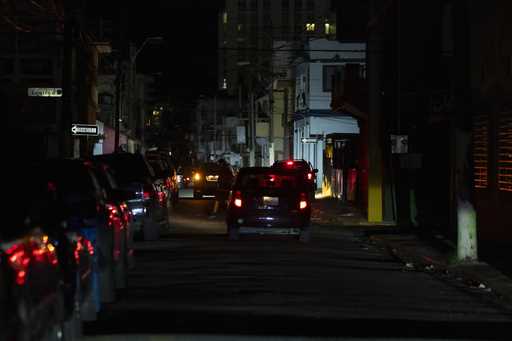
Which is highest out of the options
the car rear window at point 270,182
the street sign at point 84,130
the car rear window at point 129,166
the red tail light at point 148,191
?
the street sign at point 84,130

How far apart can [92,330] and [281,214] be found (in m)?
11.7

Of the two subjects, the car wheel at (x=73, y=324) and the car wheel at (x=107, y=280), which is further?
the car wheel at (x=107, y=280)

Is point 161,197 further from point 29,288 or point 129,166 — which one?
point 29,288

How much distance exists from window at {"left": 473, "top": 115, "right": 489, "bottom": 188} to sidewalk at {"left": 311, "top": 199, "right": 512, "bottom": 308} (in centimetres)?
173

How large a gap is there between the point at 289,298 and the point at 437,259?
7.36 metres

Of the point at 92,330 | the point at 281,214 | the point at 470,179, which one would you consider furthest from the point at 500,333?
the point at 281,214

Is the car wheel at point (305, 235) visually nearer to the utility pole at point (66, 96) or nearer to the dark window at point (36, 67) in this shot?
the utility pole at point (66, 96)

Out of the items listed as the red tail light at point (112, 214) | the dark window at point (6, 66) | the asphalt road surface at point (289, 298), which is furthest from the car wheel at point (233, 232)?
the dark window at point (6, 66)

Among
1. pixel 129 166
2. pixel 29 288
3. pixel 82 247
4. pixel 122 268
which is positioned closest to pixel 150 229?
pixel 129 166

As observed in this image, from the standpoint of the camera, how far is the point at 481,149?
2427cm

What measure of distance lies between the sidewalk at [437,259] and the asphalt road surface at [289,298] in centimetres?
A: 28

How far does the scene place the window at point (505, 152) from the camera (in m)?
22.0

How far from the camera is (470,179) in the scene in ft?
61.2

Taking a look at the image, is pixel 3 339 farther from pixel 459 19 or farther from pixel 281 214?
pixel 281 214
